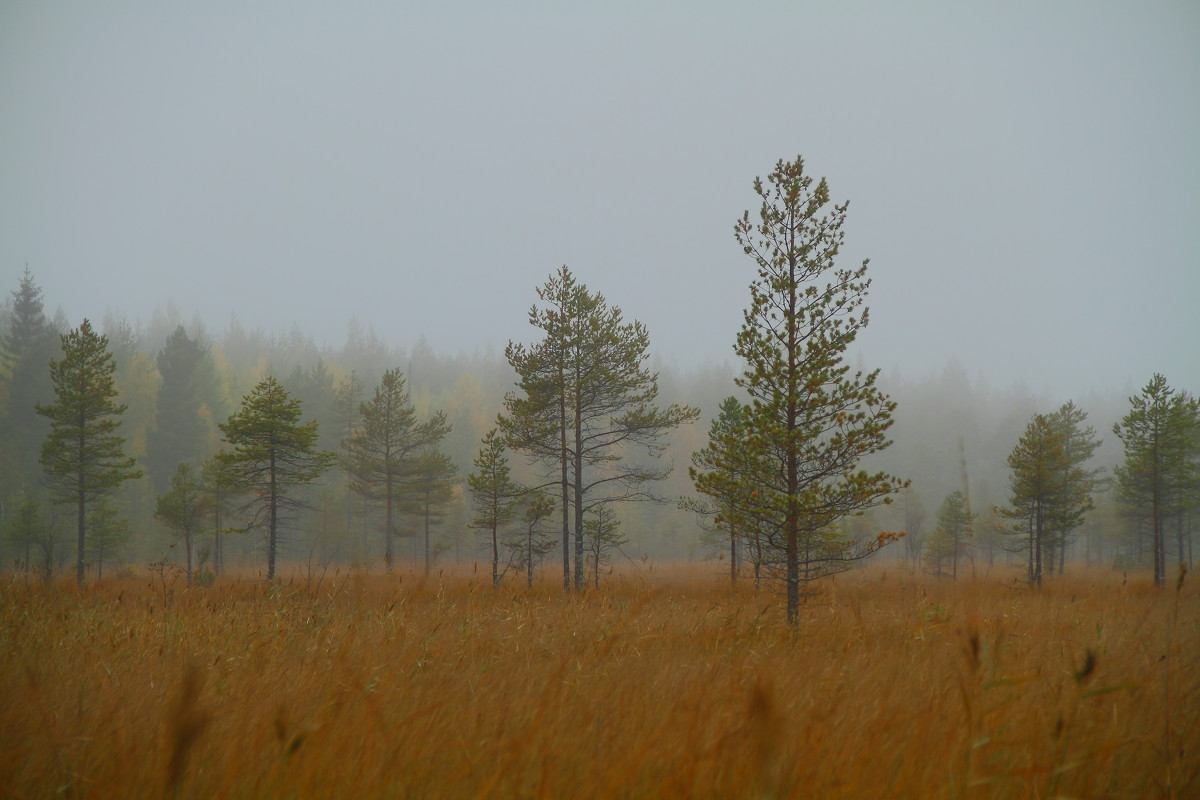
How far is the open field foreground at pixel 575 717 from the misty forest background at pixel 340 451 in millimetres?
7719

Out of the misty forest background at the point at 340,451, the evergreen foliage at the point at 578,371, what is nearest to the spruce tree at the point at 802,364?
the misty forest background at the point at 340,451

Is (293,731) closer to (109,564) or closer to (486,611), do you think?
(486,611)

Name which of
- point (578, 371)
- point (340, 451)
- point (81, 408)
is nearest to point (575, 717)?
point (578, 371)

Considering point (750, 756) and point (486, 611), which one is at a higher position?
point (750, 756)

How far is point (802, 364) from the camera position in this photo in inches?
372

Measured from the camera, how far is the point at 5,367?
39.5m

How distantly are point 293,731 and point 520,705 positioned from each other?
3.48 feet

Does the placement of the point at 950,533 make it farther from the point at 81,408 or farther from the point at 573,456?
the point at 81,408

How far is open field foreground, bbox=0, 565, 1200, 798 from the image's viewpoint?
2012 millimetres

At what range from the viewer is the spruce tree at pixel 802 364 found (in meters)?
9.13

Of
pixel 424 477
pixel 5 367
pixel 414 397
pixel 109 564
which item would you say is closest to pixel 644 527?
pixel 424 477

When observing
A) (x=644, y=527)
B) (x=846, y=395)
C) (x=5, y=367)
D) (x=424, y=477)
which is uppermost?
(x=5, y=367)

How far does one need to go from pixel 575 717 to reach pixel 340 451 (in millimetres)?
51567

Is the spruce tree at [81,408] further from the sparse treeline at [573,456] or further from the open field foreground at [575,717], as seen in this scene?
the open field foreground at [575,717]
